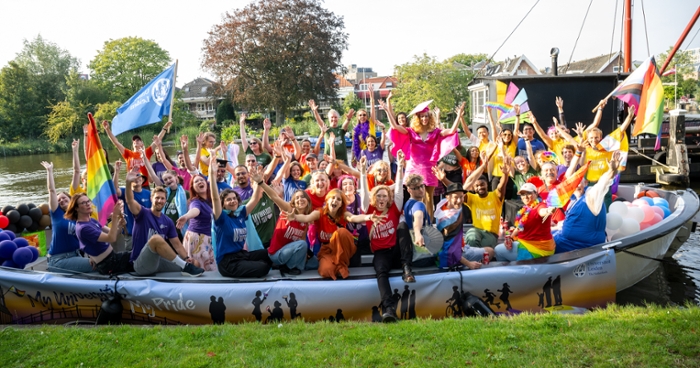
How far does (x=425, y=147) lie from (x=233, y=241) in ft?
9.97

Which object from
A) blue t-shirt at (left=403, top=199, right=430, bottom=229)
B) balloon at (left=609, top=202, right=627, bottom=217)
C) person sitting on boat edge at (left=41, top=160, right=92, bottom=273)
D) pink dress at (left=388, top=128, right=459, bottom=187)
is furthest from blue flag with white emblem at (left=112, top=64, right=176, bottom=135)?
balloon at (left=609, top=202, right=627, bottom=217)

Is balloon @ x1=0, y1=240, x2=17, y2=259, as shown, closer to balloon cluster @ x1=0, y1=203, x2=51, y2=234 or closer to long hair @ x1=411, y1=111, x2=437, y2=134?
balloon cluster @ x1=0, y1=203, x2=51, y2=234

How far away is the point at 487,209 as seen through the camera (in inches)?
255

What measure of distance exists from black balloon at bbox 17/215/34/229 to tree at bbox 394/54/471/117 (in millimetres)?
39811

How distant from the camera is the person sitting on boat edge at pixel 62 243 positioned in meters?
5.95

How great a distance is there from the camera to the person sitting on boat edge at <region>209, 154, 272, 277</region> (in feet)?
18.5

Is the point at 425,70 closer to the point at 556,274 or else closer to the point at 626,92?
the point at 626,92

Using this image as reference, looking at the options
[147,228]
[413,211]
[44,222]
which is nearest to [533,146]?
[413,211]

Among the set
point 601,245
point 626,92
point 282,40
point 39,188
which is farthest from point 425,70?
point 601,245

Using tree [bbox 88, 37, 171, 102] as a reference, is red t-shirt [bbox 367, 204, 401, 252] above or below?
below

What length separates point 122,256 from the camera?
6.06 m

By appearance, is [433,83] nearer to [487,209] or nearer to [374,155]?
[374,155]

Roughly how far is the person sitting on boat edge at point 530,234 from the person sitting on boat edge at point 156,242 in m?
3.67

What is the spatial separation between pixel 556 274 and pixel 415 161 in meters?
2.49
